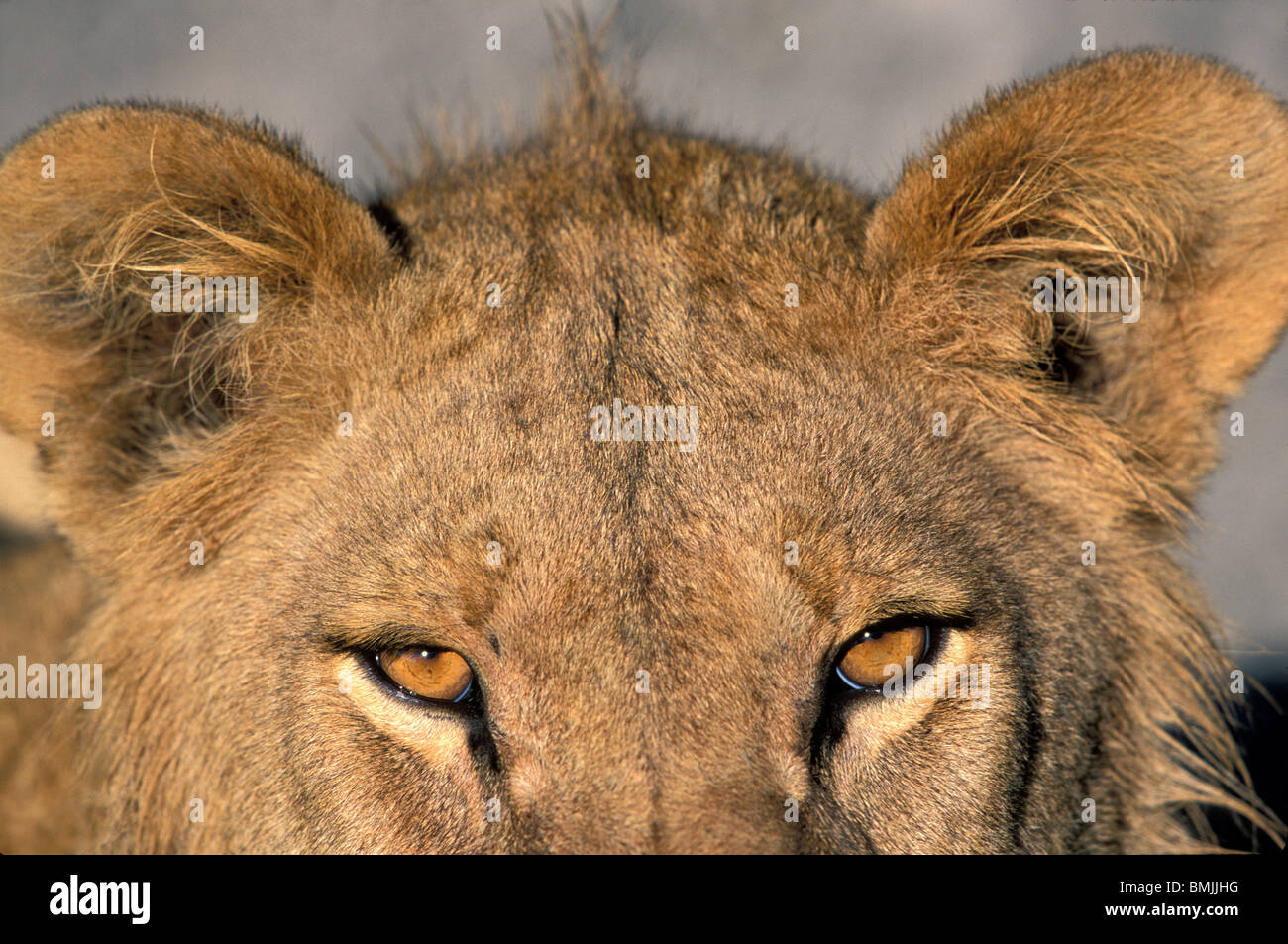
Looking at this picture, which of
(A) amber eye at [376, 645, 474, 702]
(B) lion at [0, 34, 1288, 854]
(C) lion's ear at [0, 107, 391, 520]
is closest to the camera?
(B) lion at [0, 34, 1288, 854]

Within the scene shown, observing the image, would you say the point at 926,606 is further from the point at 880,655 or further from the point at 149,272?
the point at 149,272

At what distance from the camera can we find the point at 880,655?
Answer: 2.94 meters

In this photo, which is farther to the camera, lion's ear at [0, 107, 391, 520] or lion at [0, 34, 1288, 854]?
lion's ear at [0, 107, 391, 520]

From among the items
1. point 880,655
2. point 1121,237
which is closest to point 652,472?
point 880,655

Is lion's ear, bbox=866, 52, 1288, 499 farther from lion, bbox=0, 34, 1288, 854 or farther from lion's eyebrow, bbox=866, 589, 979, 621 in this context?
lion's eyebrow, bbox=866, 589, 979, 621

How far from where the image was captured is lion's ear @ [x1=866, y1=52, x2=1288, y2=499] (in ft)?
10.3

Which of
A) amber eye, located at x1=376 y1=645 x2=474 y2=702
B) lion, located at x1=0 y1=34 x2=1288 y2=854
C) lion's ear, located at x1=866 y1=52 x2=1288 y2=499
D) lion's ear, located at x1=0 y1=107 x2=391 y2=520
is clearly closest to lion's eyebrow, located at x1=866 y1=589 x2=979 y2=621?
lion, located at x1=0 y1=34 x2=1288 y2=854

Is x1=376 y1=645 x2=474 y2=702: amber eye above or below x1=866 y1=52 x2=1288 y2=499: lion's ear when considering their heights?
below

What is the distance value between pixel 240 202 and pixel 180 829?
1895mm

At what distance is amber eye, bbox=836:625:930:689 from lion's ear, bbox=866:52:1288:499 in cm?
98

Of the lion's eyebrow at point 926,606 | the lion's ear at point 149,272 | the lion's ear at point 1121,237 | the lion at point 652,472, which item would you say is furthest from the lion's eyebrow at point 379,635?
the lion's ear at point 1121,237

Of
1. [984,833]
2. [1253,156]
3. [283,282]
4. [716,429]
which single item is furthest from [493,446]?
[1253,156]
